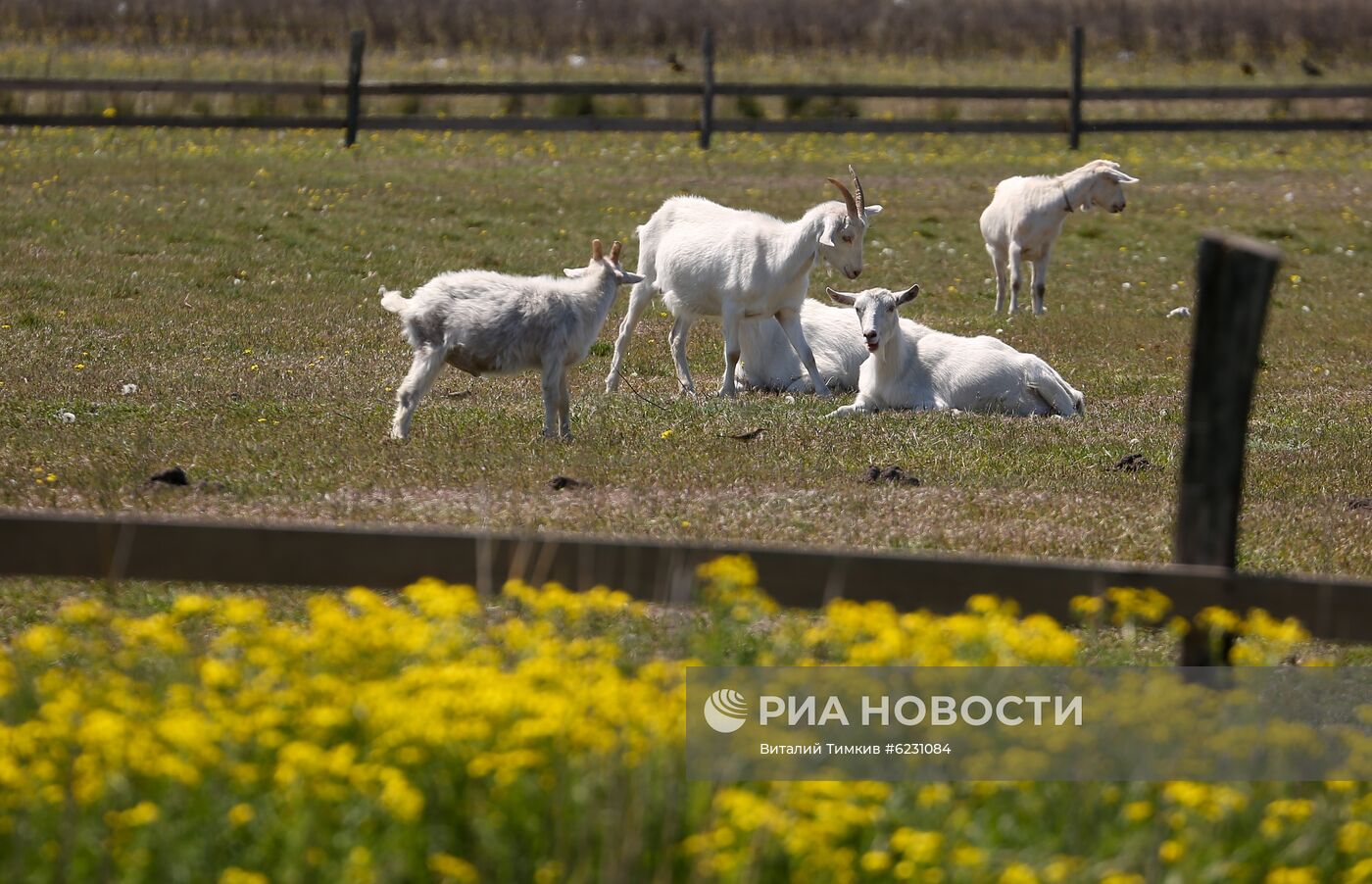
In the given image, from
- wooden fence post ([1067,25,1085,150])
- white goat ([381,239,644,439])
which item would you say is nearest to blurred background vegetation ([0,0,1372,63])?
wooden fence post ([1067,25,1085,150])

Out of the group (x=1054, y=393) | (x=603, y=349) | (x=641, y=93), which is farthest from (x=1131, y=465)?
(x=641, y=93)

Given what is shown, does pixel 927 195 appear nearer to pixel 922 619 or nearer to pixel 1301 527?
pixel 1301 527

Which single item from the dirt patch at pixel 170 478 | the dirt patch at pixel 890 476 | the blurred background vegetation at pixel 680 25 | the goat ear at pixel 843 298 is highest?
the blurred background vegetation at pixel 680 25

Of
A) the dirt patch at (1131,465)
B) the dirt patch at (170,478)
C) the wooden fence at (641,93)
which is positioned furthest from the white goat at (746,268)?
the wooden fence at (641,93)

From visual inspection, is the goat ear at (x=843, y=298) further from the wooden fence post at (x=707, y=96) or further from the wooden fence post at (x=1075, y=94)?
the wooden fence post at (x=1075, y=94)

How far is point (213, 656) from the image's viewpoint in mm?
5777

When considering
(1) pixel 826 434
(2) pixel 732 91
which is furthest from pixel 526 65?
(1) pixel 826 434

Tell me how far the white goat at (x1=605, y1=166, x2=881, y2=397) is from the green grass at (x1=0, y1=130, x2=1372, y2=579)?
0.48 metres

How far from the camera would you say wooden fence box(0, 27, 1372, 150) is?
25203mm

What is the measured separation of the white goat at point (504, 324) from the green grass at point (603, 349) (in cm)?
37

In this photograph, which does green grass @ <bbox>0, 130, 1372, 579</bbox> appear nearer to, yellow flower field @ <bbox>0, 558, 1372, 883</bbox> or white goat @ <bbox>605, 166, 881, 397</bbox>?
white goat @ <bbox>605, 166, 881, 397</bbox>

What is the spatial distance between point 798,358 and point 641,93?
13.9m

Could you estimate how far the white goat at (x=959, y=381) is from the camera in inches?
479

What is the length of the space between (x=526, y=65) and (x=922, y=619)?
3439cm
